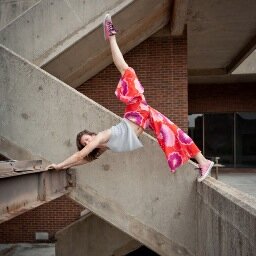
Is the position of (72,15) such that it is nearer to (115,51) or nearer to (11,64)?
(11,64)

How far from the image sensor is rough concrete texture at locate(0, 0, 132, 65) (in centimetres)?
698

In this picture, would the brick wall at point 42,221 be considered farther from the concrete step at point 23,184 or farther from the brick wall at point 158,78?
the concrete step at point 23,184

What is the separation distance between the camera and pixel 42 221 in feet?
39.1

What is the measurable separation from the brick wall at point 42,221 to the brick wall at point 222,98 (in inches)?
395

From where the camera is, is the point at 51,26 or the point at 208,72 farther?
the point at 208,72

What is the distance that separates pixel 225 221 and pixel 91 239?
6.24m

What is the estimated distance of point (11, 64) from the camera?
5.14 m

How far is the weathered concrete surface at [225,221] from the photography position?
2477 mm

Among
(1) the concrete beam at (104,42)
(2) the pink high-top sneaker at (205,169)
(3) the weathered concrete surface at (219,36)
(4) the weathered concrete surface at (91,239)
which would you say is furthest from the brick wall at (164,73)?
(2) the pink high-top sneaker at (205,169)

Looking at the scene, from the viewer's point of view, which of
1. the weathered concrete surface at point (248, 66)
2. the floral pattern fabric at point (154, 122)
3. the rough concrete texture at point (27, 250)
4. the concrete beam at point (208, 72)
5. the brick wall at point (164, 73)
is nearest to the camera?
the floral pattern fabric at point (154, 122)

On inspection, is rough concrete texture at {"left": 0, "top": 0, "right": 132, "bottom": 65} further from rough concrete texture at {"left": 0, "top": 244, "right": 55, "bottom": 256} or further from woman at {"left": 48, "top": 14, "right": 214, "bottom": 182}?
rough concrete texture at {"left": 0, "top": 244, "right": 55, "bottom": 256}

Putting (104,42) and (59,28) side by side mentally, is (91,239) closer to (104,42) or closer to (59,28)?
(104,42)

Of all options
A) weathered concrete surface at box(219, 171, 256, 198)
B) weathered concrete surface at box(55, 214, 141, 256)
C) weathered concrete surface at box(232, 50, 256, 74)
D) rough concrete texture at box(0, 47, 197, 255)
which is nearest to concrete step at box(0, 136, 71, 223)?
rough concrete texture at box(0, 47, 197, 255)

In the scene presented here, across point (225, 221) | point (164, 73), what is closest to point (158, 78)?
point (164, 73)
